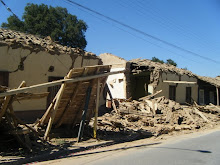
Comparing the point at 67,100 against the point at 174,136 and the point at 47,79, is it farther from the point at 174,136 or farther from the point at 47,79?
the point at 174,136

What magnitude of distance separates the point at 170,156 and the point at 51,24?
89.9 ft

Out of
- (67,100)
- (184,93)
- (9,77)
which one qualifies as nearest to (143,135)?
(67,100)

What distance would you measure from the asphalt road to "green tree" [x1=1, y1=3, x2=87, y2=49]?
2484 centimetres

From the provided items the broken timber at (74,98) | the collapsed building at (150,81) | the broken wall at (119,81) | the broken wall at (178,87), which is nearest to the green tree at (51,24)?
the collapsed building at (150,81)

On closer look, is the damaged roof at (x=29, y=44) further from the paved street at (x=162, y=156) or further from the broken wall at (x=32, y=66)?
the paved street at (x=162, y=156)

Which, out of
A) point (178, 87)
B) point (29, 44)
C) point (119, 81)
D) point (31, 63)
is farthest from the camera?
point (178, 87)

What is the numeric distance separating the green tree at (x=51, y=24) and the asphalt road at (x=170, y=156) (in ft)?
81.5

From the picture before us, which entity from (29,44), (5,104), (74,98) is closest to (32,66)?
(29,44)

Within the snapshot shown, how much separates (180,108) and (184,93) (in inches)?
317

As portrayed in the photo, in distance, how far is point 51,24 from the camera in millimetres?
30297

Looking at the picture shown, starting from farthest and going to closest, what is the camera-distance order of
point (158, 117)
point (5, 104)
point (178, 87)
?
1. point (178, 87)
2. point (158, 117)
3. point (5, 104)

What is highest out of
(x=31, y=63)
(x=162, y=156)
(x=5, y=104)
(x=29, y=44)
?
(x=29, y=44)

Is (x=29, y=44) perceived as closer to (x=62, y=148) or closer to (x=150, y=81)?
(x=62, y=148)

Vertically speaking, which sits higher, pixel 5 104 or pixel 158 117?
pixel 5 104
